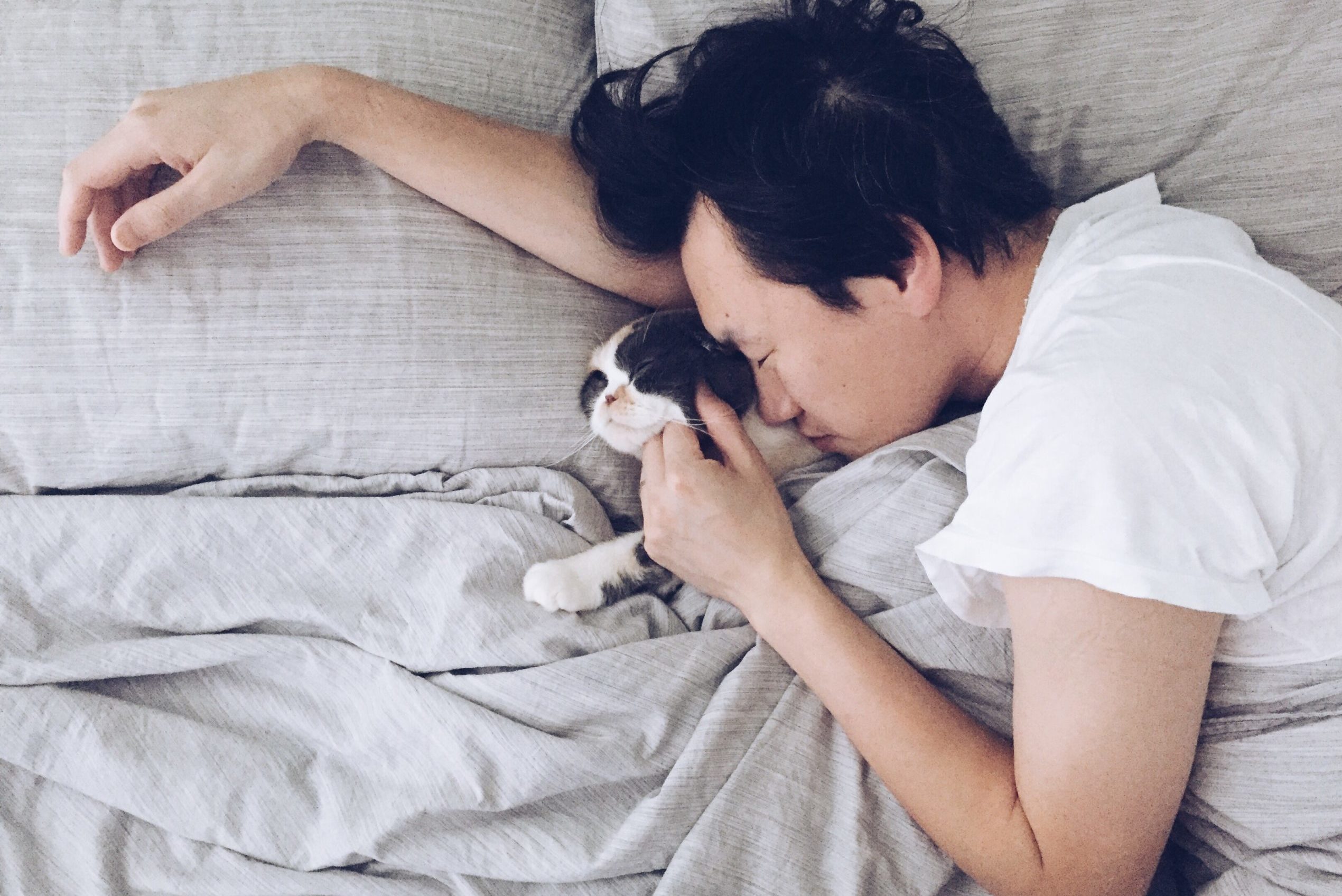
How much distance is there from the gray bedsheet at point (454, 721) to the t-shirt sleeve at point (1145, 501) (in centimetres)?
22

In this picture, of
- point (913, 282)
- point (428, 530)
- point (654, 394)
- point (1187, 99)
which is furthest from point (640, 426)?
point (1187, 99)

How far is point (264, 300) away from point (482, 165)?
30 centimetres

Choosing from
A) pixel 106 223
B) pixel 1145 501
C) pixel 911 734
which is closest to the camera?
pixel 1145 501

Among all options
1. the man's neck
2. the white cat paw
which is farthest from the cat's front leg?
the man's neck

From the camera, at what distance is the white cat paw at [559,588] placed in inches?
38.4

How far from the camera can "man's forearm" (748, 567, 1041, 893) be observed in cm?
79

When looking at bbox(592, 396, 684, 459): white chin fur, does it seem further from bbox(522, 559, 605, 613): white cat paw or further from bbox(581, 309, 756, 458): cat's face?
bbox(522, 559, 605, 613): white cat paw

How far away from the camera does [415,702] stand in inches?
35.4

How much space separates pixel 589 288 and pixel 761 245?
1.08 feet

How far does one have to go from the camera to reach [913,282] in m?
0.88

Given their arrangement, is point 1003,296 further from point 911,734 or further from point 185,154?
point 185,154

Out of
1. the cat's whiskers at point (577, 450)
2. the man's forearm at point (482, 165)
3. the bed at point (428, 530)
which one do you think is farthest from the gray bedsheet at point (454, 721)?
the man's forearm at point (482, 165)

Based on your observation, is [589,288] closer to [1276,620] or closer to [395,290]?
[395,290]

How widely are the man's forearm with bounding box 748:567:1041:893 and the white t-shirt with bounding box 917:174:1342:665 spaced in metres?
0.15
